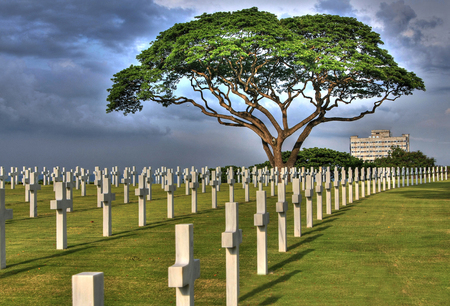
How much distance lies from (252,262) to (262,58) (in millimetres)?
31044

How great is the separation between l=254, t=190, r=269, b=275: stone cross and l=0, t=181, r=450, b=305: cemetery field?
0.17m

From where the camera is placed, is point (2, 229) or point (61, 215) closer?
point (2, 229)

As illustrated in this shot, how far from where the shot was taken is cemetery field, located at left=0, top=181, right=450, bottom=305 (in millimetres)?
5918

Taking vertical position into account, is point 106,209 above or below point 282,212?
below

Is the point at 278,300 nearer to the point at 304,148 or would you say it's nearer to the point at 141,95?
the point at 141,95

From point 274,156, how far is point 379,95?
1108 centimetres

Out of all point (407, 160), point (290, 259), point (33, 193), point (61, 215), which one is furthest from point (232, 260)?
point (407, 160)

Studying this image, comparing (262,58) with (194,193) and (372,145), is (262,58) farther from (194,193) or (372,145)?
(372,145)

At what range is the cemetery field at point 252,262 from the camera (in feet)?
19.4

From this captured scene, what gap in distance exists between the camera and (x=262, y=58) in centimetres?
3694

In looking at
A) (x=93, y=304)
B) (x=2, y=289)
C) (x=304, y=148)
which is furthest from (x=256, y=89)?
(x=93, y=304)

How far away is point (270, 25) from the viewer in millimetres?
32438

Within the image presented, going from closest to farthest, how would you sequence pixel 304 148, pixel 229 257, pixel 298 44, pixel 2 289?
pixel 229 257 < pixel 2 289 < pixel 298 44 < pixel 304 148

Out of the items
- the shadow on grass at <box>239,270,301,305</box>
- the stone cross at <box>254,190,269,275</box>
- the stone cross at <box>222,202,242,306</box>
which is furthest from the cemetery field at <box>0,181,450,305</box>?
the stone cross at <box>222,202,242,306</box>
